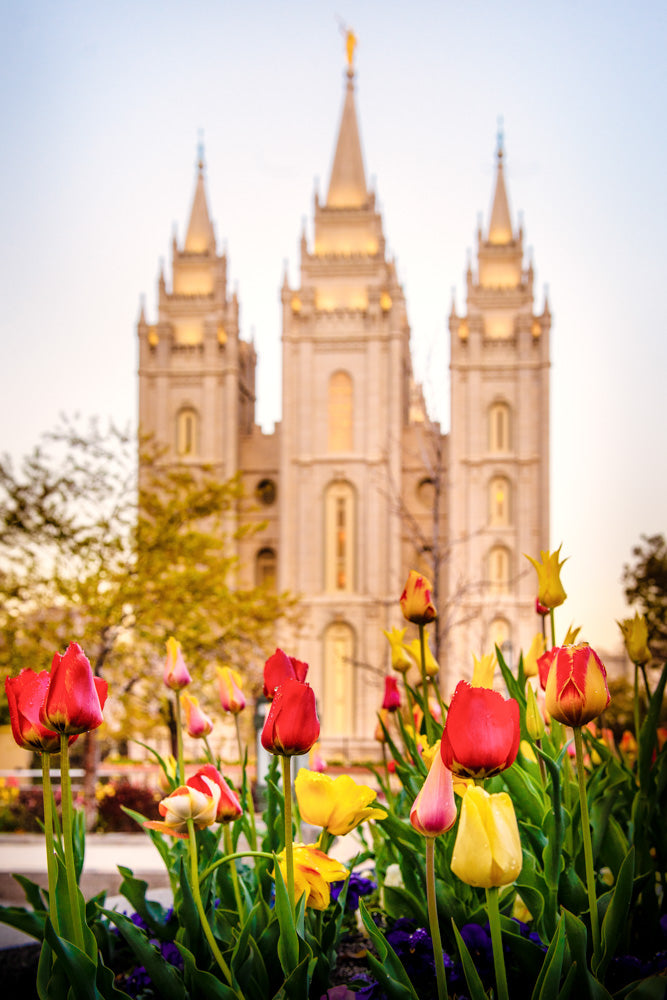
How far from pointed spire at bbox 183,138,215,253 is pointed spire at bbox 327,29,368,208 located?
4803mm

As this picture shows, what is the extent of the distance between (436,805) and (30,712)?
71 centimetres

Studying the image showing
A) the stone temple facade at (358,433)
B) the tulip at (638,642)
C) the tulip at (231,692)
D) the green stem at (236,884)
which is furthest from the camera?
the stone temple facade at (358,433)

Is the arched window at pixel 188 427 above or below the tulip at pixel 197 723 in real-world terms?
above

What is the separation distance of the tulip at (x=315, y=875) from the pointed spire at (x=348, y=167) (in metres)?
32.7

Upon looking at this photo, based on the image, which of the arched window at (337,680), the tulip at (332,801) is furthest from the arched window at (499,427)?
the tulip at (332,801)

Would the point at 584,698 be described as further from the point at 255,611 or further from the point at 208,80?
the point at 255,611

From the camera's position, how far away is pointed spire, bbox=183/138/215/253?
34.5m

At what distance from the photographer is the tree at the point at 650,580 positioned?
786 inches

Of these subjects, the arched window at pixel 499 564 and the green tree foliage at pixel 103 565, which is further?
the arched window at pixel 499 564

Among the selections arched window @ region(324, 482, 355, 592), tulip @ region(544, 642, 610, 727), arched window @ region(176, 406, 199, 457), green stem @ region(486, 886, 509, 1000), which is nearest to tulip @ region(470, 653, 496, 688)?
tulip @ region(544, 642, 610, 727)

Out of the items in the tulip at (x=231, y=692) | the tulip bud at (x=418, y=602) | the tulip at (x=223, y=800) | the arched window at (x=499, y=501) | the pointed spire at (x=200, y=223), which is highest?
the pointed spire at (x=200, y=223)

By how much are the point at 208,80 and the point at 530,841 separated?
3276 mm

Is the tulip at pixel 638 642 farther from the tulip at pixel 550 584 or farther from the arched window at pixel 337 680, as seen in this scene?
the arched window at pixel 337 680

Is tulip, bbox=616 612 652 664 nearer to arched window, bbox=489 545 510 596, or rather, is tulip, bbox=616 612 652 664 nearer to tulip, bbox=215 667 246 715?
tulip, bbox=215 667 246 715
